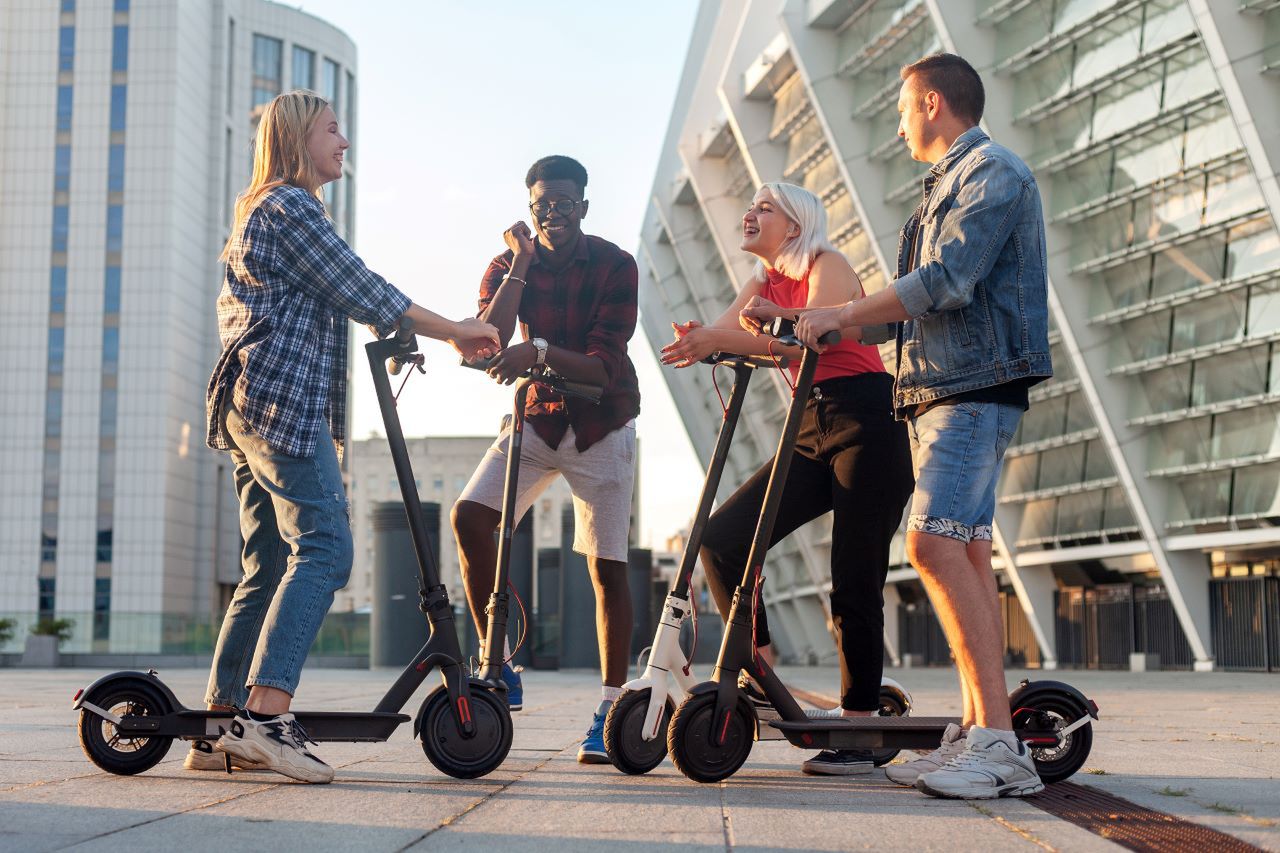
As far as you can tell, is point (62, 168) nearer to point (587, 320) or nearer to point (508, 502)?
point (587, 320)

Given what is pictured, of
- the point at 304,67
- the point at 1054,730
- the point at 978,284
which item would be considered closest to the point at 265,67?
the point at 304,67

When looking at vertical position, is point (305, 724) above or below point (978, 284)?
below

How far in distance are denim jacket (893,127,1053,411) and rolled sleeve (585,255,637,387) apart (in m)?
1.34

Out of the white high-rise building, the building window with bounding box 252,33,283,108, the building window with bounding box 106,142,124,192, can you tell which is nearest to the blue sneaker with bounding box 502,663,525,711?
the white high-rise building

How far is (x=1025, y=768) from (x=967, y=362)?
1201 millimetres

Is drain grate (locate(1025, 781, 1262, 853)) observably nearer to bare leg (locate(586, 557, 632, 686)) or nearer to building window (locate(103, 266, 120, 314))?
bare leg (locate(586, 557, 632, 686))

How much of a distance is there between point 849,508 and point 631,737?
1.08 m

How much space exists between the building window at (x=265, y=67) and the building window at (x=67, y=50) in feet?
41.4

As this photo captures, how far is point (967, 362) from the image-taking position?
477cm

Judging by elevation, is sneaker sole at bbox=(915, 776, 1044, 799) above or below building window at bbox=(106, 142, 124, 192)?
below

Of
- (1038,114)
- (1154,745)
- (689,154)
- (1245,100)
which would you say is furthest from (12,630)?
(1154,745)

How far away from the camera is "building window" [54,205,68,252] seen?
7881cm

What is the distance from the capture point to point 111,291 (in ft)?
259

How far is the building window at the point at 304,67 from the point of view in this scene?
9269 cm
